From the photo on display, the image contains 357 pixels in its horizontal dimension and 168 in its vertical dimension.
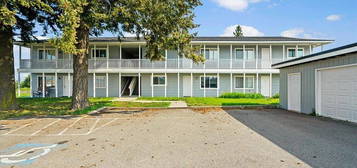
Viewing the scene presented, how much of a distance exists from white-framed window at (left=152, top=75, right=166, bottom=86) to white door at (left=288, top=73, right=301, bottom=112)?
1174 centimetres

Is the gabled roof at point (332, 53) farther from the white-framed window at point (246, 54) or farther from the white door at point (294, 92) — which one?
the white-framed window at point (246, 54)

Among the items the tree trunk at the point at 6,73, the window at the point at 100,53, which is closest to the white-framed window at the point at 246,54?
the window at the point at 100,53

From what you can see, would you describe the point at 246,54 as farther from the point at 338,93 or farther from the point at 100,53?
the point at 100,53

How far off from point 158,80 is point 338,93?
14.7 meters

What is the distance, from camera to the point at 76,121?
26.2ft

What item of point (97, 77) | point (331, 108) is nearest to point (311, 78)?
point (331, 108)

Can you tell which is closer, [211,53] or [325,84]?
[325,84]

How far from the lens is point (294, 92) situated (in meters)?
10.7

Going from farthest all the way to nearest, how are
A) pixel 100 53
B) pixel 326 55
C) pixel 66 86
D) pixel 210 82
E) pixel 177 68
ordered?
pixel 100 53, pixel 66 86, pixel 210 82, pixel 177 68, pixel 326 55

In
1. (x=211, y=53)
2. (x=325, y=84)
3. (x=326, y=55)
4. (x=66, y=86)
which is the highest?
(x=211, y=53)

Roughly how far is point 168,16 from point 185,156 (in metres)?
7.80

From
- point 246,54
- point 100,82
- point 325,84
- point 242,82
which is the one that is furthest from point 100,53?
point 325,84

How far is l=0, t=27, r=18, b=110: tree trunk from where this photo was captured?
9.72 m

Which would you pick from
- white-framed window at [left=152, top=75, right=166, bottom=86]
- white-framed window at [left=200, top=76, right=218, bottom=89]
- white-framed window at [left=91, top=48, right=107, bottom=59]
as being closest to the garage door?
white-framed window at [left=200, top=76, right=218, bottom=89]
